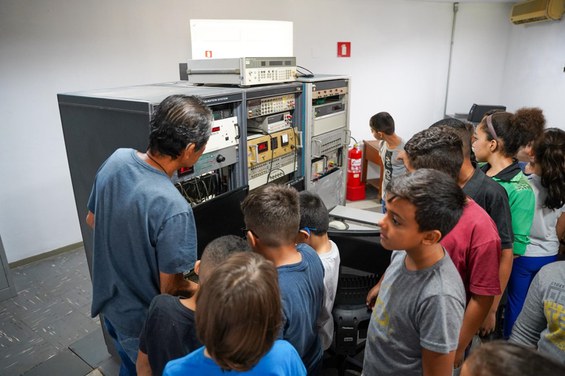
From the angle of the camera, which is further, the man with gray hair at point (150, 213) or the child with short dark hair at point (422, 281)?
the man with gray hair at point (150, 213)

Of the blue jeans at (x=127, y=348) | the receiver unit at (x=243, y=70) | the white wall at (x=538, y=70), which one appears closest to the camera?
the blue jeans at (x=127, y=348)

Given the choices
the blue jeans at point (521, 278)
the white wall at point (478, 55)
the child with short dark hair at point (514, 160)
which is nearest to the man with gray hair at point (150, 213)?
the child with short dark hair at point (514, 160)

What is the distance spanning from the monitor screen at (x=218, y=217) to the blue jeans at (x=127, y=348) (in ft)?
1.51

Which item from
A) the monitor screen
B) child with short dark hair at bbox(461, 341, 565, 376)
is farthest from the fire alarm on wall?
child with short dark hair at bbox(461, 341, 565, 376)

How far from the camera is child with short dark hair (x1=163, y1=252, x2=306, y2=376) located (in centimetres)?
75

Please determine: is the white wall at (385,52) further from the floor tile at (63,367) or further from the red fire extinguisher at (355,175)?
the floor tile at (63,367)

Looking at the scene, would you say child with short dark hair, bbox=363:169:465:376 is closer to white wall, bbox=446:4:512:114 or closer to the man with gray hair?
the man with gray hair

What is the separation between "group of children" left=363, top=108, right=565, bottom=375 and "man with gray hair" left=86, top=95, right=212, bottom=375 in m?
0.65

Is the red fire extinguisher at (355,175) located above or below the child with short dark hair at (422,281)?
below

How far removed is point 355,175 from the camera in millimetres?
4723

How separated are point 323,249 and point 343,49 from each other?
3685 millimetres

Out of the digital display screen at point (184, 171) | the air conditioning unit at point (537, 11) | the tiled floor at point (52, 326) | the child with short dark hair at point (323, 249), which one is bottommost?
the tiled floor at point (52, 326)

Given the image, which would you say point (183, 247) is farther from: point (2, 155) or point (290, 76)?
point (2, 155)

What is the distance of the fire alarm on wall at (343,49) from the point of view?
455cm
